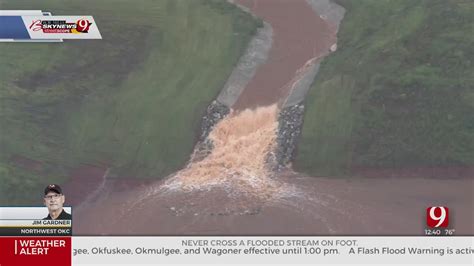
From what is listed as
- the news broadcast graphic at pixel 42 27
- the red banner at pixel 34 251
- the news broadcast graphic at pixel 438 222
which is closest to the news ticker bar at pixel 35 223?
the red banner at pixel 34 251

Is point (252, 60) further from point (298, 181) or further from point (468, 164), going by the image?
point (468, 164)

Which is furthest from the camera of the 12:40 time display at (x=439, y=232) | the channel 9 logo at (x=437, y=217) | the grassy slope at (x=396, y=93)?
the grassy slope at (x=396, y=93)

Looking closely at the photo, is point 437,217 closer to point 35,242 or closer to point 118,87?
point 118,87

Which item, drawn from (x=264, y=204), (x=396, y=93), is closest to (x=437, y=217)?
(x=396, y=93)

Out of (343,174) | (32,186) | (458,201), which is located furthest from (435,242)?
(32,186)

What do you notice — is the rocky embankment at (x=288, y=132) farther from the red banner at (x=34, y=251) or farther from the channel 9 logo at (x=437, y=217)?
the red banner at (x=34, y=251)

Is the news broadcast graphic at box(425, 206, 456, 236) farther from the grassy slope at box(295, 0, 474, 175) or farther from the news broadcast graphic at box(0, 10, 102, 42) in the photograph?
the news broadcast graphic at box(0, 10, 102, 42)
